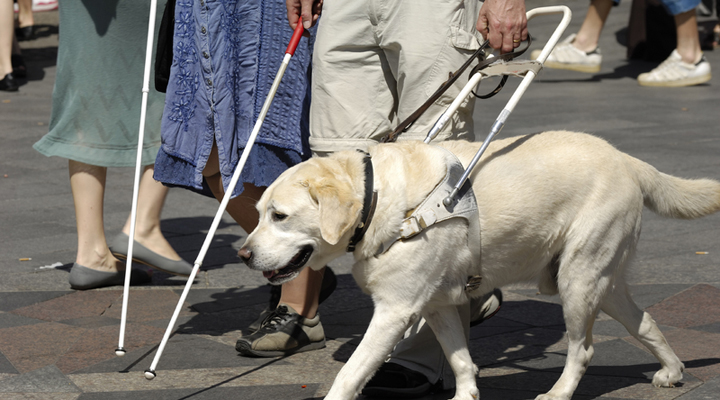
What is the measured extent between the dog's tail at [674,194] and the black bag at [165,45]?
2.35 metres

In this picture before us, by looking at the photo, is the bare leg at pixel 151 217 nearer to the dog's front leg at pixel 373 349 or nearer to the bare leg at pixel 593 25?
the dog's front leg at pixel 373 349

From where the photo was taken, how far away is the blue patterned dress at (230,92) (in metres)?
4.17

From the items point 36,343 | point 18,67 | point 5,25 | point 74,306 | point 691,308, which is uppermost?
point 691,308

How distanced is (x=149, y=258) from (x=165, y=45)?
1481 mm

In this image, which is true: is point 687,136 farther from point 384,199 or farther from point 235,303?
point 384,199

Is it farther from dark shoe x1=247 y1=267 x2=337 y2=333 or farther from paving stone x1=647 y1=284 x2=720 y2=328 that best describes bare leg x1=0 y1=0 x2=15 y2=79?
paving stone x1=647 y1=284 x2=720 y2=328

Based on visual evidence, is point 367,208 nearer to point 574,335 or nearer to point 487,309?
point 574,335

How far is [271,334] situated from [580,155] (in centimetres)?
169

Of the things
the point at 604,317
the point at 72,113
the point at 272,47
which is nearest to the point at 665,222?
the point at 604,317

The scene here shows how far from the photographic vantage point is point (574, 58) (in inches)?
521

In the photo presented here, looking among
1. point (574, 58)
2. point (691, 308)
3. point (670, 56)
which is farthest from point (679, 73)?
point (691, 308)

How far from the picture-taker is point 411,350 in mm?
3846

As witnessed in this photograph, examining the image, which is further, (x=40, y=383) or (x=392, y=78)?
(x=392, y=78)

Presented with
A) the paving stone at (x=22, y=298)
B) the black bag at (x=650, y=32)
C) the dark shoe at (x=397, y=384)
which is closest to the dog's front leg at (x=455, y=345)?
the dark shoe at (x=397, y=384)
